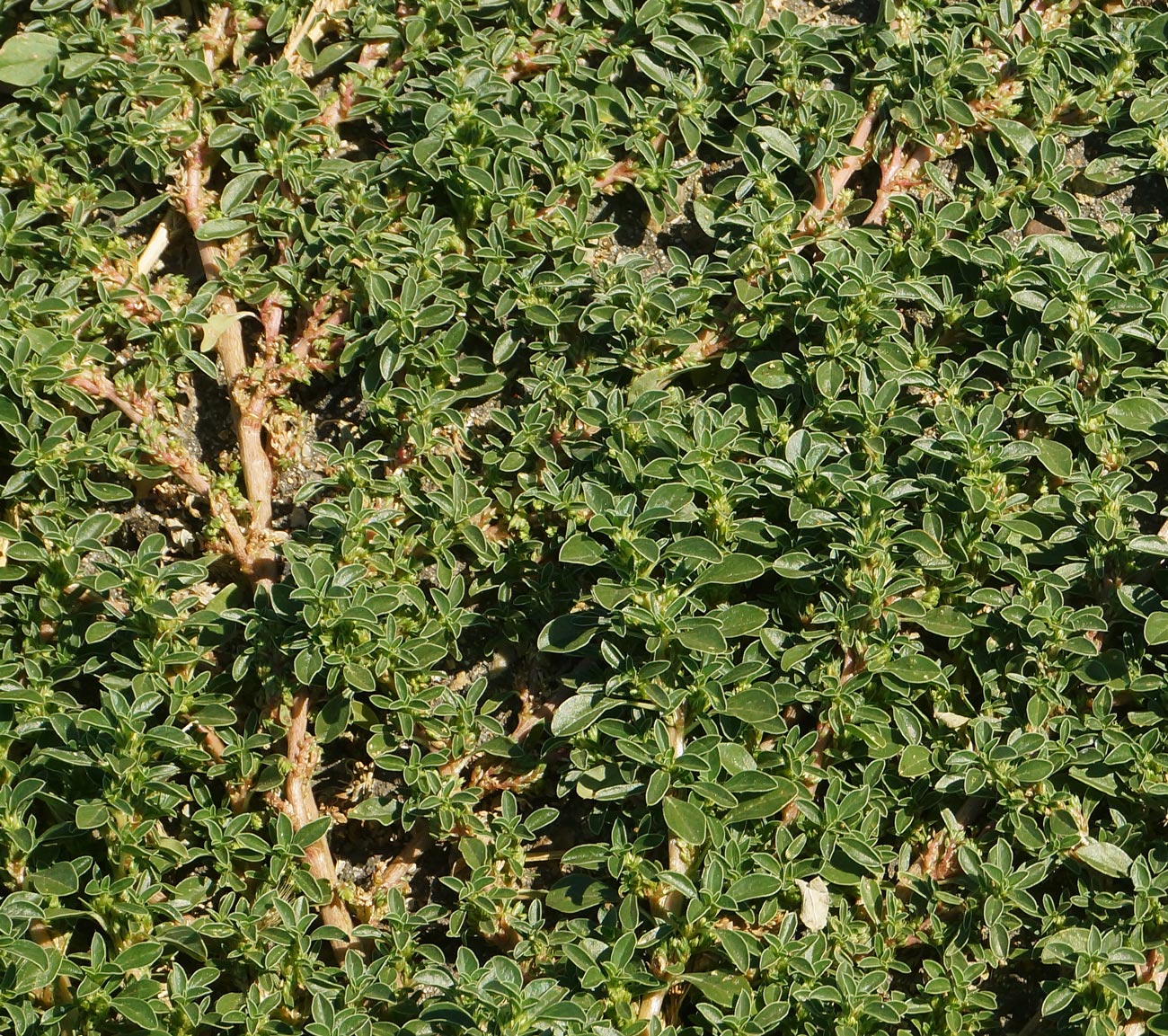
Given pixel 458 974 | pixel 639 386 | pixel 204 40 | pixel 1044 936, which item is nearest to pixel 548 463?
pixel 639 386

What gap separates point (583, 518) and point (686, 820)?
0.70 meters

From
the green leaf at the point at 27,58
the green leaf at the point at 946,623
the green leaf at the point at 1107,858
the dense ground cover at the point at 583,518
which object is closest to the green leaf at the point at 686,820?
the dense ground cover at the point at 583,518

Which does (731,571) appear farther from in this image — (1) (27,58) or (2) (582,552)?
(1) (27,58)

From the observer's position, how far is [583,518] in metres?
2.73

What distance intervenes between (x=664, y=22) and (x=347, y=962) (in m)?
2.34

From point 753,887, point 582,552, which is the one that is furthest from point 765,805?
point 582,552

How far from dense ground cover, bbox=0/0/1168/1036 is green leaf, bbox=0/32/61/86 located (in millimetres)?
15

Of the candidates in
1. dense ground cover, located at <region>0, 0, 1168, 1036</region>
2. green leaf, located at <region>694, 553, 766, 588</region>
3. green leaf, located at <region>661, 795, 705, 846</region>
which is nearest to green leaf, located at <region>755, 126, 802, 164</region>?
dense ground cover, located at <region>0, 0, 1168, 1036</region>

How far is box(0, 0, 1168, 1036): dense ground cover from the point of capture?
2418mm

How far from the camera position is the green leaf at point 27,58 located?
3.29 meters

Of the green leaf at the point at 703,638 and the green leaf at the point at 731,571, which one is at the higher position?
the green leaf at the point at 731,571

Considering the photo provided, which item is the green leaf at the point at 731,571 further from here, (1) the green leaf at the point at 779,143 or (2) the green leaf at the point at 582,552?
(1) the green leaf at the point at 779,143

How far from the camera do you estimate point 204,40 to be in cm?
337

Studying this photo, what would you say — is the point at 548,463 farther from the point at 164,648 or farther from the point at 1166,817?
the point at 1166,817
